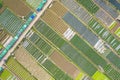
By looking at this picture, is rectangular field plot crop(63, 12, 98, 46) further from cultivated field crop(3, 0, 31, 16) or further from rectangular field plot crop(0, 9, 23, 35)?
rectangular field plot crop(0, 9, 23, 35)

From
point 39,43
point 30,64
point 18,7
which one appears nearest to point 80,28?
point 39,43

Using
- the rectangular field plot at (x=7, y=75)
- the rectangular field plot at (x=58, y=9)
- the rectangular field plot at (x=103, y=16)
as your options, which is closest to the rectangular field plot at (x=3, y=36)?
the rectangular field plot at (x=7, y=75)

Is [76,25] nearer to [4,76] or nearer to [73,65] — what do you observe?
[73,65]

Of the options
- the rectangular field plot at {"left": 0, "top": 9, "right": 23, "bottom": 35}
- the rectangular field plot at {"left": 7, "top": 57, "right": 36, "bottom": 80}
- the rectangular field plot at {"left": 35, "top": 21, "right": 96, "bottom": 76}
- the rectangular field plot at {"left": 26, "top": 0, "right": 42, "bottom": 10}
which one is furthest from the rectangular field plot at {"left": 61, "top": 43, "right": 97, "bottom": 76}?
the rectangular field plot at {"left": 0, "top": 9, "right": 23, "bottom": 35}

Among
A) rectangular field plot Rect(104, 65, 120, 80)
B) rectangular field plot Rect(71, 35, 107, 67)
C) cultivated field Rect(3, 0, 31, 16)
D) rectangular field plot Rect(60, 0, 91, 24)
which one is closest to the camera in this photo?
cultivated field Rect(3, 0, 31, 16)

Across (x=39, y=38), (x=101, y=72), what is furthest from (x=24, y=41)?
(x=101, y=72)

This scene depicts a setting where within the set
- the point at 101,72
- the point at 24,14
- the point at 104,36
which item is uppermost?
the point at 24,14
